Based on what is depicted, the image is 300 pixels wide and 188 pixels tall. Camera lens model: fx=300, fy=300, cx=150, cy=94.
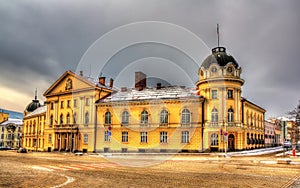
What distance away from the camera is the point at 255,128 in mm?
58594

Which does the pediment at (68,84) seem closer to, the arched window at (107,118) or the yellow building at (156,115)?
the yellow building at (156,115)

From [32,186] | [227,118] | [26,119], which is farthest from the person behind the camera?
[26,119]

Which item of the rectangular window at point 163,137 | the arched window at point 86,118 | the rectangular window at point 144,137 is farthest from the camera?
the arched window at point 86,118

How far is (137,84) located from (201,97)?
15798 mm

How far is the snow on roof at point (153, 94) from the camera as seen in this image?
168 feet

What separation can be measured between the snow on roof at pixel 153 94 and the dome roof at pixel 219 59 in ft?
17.9

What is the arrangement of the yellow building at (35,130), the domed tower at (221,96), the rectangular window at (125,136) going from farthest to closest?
the yellow building at (35,130) < the rectangular window at (125,136) < the domed tower at (221,96)

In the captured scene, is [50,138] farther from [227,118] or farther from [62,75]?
[227,118]

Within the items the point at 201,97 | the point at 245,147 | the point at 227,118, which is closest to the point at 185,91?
the point at 201,97

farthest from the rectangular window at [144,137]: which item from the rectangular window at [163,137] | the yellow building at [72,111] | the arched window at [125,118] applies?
the yellow building at [72,111]

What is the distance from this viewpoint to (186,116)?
49.4 metres

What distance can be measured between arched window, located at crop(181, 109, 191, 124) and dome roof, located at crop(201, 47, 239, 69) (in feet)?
26.1

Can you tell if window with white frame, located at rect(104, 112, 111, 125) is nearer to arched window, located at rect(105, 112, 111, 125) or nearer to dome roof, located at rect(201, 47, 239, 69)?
arched window, located at rect(105, 112, 111, 125)

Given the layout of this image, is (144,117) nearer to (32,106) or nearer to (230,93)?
(230,93)
